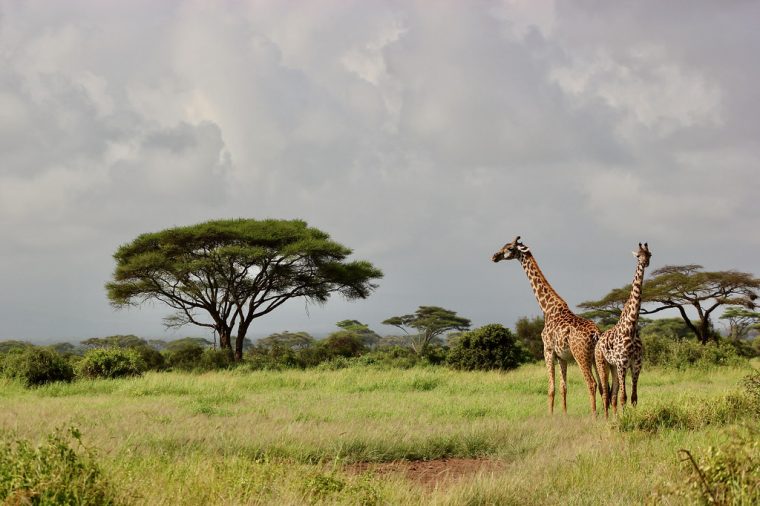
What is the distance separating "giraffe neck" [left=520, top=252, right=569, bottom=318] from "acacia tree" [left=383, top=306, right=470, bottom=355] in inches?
1463

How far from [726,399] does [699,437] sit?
8.06ft

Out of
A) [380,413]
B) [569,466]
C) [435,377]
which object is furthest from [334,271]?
[569,466]

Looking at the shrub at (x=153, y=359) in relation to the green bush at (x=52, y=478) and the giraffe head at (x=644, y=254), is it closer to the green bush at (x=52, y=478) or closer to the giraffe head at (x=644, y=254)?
the giraffe head at (x=644, y=254)

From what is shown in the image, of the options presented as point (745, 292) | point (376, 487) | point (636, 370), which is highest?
point (745, 292)

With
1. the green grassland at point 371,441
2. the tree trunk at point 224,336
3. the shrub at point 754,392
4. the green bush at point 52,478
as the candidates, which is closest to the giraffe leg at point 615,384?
the green grassland at point 371,441

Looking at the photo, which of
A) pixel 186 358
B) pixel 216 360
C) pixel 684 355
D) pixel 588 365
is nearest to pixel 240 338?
pixel 186 358

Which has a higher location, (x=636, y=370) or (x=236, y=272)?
(x=236, y=272)

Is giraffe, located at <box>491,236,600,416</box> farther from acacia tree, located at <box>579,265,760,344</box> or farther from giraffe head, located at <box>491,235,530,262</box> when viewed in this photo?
acacia tree, located at <box>579,265,760,344</box>

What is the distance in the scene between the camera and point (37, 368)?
727 inches

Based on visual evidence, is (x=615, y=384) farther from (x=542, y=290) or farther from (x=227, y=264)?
(x=227, y=264)

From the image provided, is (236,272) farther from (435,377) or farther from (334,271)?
(435,377)

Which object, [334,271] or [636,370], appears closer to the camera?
[636,370]

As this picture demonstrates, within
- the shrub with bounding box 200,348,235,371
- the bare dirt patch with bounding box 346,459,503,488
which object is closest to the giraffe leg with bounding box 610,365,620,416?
the bare dirt patch with bounding box 346,459,503,488

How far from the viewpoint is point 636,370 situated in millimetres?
9930
